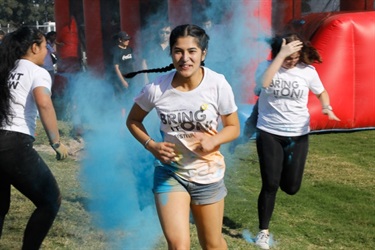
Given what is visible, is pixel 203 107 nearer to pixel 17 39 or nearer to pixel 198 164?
pixel 198 164

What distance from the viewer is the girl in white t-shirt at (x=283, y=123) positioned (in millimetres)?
4965

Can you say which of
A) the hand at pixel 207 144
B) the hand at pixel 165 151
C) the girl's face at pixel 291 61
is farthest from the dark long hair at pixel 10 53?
the girl's face at pixel 291 61

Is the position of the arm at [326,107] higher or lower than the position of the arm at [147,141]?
lower

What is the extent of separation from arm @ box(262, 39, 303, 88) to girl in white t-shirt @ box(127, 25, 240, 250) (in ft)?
4.14

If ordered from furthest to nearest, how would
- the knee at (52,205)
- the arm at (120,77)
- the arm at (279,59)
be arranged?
1. the arm at (120,77)
2. the arm at (279,59)
3. the knee at (52,205)

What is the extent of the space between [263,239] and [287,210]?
105cm

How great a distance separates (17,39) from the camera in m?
4.25

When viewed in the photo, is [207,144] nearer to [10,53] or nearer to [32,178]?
[32,178]

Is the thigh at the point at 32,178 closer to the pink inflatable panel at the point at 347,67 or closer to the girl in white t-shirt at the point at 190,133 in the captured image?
the girl in white t-shirt at the point at 190,133

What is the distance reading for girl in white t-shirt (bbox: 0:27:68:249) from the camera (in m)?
4.04

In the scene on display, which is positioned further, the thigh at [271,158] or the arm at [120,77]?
the arm at [120,77]

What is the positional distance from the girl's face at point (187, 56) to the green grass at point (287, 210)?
184cm

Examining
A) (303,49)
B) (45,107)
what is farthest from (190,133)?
(303,49)

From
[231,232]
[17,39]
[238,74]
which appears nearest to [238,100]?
[238,74]
